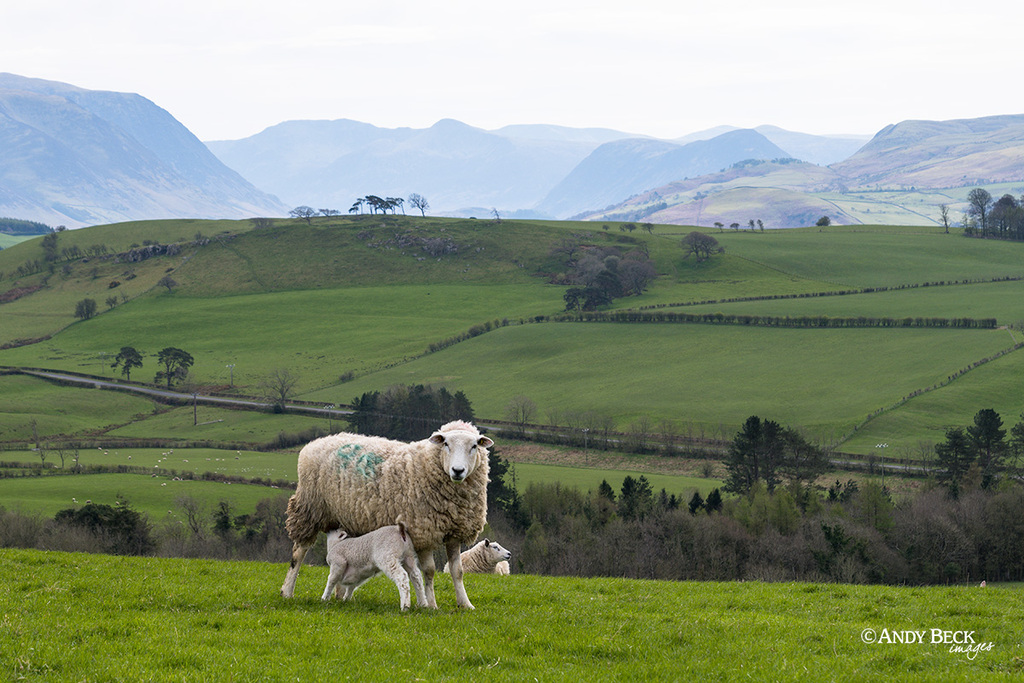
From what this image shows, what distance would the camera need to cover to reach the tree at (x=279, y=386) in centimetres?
11169

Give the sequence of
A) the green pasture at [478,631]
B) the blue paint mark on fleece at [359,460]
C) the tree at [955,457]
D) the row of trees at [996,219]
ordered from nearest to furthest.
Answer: the green pasture at [478,631] → the blue paint mark on fleece at [359,460] → the tree at [955,457] → the row of trees at [996,219]

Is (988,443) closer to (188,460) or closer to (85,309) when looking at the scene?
(188,460)

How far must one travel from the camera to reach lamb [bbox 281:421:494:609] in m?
15.2

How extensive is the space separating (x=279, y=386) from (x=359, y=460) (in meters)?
108

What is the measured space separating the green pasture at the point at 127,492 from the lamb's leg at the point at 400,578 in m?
52.0

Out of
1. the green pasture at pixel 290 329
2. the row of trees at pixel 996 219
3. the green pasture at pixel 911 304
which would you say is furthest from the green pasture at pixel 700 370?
the row of trees at pixel 996 219

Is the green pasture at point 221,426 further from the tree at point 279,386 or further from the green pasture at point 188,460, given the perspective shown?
the green pasture at point 188,460

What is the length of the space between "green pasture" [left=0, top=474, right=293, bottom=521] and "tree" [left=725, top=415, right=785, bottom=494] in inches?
1493

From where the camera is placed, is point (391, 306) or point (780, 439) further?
point (391, 306)

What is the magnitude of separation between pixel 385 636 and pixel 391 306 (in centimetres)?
15299

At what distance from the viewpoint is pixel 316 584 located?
17188 mm

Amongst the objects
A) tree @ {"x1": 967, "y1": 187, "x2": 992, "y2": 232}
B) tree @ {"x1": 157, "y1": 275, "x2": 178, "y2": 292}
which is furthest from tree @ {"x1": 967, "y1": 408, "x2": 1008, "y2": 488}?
tree @ {"x1": 157, "y1": 275, "x2": 178, "y2": 292}

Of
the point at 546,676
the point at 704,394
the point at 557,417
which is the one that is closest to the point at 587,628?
the point at 546,676

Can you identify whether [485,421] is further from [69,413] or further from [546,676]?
[546,676]
